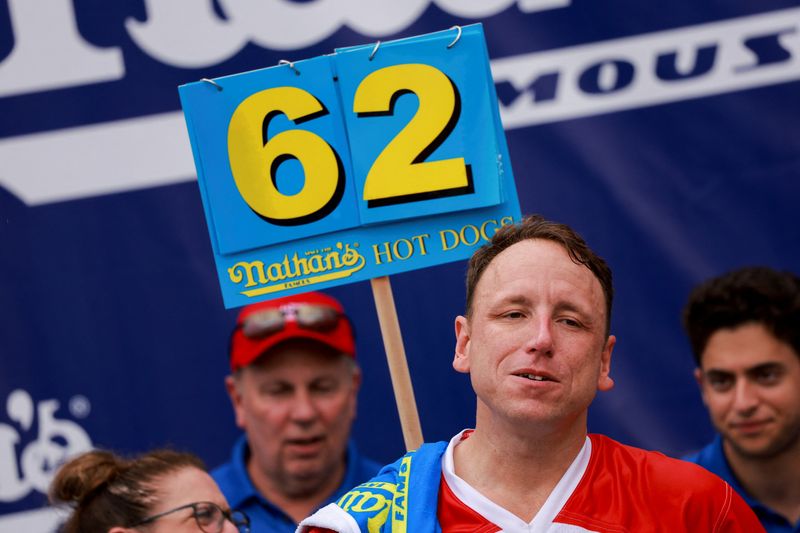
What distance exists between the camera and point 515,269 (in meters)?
2.31

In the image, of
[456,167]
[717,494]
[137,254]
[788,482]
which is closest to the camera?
[717,494]

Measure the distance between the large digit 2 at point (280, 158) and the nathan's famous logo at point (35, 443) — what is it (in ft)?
4.64

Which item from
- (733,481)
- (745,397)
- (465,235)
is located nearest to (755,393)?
(745,397)

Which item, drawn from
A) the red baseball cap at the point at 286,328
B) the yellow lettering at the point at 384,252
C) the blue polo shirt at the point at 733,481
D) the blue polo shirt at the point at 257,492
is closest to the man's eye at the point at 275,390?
the red baseball cap at the point at 286,328

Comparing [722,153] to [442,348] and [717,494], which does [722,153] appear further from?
[717,494]

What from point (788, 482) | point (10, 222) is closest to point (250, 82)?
point (10, 222)

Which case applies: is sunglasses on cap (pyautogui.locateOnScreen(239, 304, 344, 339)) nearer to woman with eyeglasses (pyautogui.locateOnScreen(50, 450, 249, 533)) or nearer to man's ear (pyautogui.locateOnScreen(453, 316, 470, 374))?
woman with eyeglasses (pyautogui.locateOnScreen(50, 450, 249, 533))

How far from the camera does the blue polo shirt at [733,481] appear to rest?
363 cm

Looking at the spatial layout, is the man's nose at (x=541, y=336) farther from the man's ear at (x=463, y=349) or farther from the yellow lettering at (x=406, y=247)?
the yellow lettering at (x=406, y=247)

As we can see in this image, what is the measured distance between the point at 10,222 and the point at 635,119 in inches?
84.1

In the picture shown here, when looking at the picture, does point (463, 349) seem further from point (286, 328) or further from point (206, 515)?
point (286, 328)

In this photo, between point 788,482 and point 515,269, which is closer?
point 515,269

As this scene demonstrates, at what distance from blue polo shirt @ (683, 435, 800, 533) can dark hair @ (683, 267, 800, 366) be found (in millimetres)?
320

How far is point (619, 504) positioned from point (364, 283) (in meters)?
1.98
